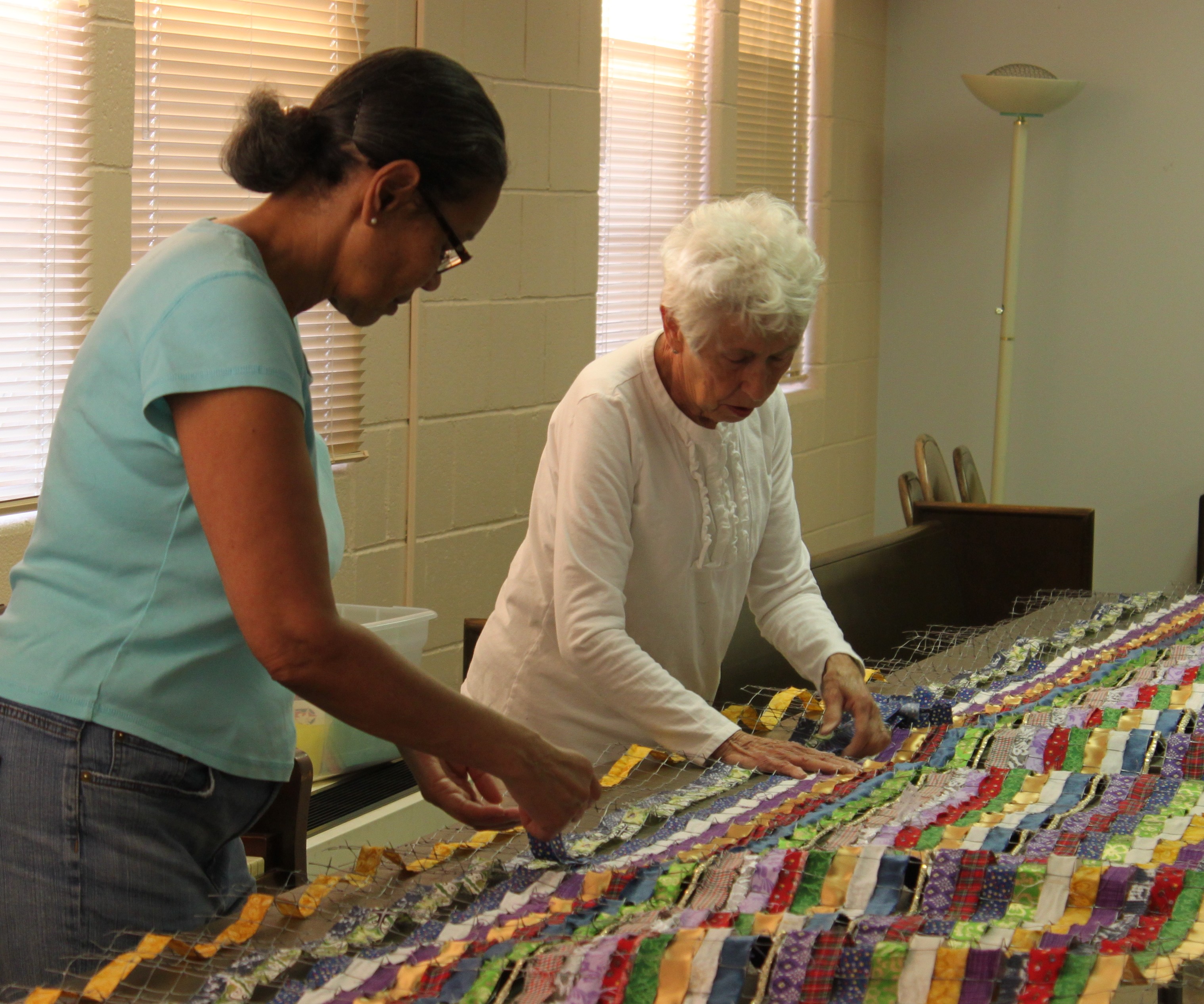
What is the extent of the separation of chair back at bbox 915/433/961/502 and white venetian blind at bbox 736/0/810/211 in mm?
1341

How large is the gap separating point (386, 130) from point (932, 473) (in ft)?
10.4

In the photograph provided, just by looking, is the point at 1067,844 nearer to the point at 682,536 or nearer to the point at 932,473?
the point at 682,536

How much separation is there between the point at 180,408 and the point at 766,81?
435 centimetres

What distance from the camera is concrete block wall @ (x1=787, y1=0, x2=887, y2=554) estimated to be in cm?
519

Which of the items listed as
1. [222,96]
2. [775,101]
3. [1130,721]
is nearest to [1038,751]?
[1130,721]

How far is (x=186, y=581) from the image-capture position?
996 millimetres

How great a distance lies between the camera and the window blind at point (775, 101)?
4.77 m

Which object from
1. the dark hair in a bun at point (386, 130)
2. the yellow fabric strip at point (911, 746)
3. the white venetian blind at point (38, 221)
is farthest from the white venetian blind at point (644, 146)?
the dark hair in a bun at point (386, 130)

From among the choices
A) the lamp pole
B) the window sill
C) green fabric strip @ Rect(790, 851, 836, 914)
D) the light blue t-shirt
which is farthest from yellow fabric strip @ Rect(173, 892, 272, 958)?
the lamp pole

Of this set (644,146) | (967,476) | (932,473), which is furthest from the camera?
(967,476)

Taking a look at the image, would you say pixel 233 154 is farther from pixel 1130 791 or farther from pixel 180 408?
pixel 1130 791

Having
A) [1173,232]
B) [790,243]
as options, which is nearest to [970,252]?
[1173,232]

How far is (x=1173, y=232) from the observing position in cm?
498

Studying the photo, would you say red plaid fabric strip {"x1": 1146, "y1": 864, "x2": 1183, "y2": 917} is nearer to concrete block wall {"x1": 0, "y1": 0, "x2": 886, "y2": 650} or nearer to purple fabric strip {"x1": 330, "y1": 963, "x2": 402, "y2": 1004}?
purple fabric strip {"x1": 330, "y1": 963, "x2": 402, "y2": 1004}
